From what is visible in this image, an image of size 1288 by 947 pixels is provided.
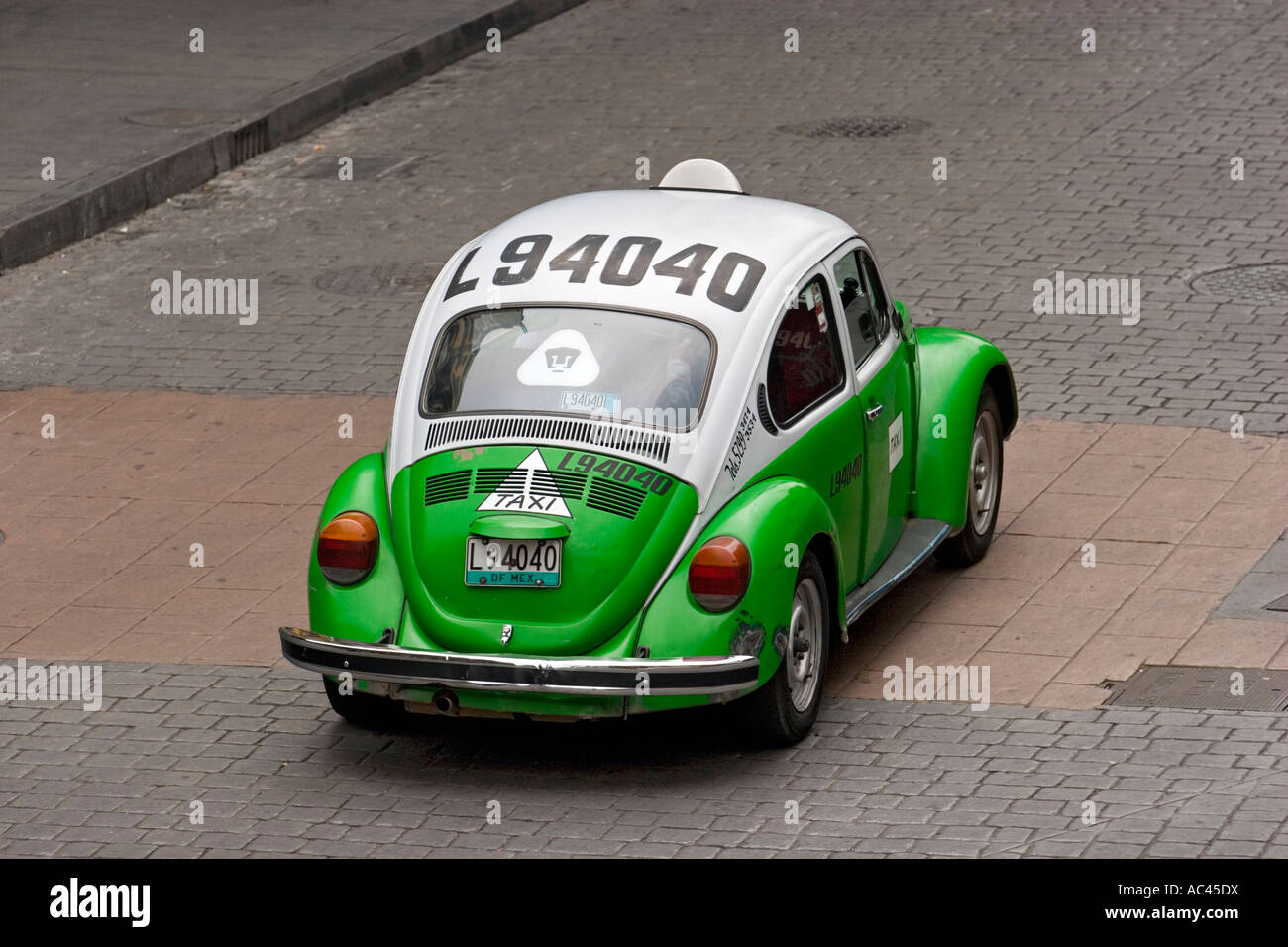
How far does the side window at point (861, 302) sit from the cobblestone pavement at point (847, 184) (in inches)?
100

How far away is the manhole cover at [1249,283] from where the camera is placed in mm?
13016

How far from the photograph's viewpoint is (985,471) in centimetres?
986

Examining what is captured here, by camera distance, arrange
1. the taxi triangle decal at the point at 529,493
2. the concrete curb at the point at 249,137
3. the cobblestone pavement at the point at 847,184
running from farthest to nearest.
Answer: the concrete curb at the point at 249,137 < the cobblestone pavement at the point at 847,184 < the taxi triangle decal at the point at 529,493

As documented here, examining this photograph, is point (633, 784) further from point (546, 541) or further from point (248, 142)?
point (248, 142)

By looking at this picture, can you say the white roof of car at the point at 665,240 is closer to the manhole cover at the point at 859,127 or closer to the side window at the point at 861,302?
the side window at the point at 861,302

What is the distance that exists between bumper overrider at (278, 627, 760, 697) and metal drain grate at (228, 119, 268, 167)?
32.6ft

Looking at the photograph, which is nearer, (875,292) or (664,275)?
(664,275)

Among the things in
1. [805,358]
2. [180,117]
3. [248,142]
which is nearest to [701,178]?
[805,358]

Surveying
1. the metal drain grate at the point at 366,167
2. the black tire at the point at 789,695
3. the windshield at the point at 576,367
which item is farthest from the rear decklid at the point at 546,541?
the metal drain grate at the point at 366,167

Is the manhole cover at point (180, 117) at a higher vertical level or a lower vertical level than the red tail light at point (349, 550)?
higher

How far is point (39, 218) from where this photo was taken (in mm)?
14781

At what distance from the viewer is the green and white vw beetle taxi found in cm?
752

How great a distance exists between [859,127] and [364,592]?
10.2 m

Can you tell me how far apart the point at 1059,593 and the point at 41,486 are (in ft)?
16.3
